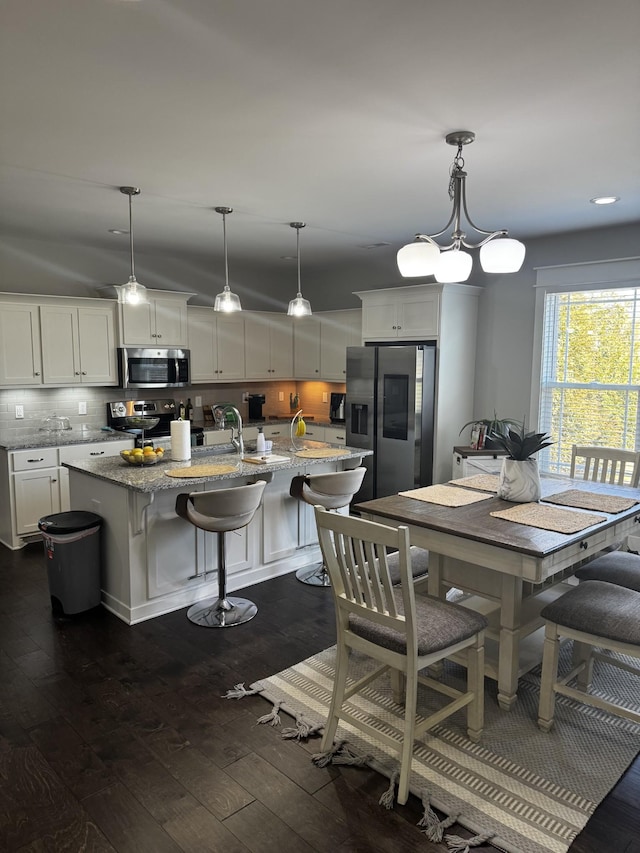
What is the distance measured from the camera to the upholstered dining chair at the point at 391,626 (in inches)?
81.5

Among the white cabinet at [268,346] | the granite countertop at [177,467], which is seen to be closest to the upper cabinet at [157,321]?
the white cabinet at [268,346]

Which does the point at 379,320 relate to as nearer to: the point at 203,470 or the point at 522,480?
the point at 203,470

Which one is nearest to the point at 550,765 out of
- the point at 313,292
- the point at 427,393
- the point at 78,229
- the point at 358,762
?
the point at 358,762

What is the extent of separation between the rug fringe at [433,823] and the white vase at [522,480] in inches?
58.9

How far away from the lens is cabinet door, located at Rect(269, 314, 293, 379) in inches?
272

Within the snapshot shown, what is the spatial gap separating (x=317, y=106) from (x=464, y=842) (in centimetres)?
281

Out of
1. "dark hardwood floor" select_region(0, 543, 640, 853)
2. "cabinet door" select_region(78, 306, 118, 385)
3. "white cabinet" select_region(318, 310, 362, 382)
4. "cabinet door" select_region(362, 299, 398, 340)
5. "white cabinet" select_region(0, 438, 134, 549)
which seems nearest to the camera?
"dark hardwood floor" select_region(0, 543, 640, 853)

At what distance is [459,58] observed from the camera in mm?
2006

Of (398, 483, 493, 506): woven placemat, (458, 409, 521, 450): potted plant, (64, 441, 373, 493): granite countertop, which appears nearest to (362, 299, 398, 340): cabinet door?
(458, 409, 521, 450): potted plant

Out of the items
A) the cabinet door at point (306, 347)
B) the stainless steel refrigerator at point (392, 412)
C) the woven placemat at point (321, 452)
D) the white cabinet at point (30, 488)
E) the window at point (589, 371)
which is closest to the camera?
the woven placemat at point (321, 452)

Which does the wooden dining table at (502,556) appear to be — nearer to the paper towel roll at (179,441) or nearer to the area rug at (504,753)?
the area rug at (504,753)

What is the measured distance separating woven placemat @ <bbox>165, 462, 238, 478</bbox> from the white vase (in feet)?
5.46

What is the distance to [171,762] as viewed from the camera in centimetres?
227

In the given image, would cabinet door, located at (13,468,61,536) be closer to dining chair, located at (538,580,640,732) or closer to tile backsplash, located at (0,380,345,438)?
tile backsplash, located at (0,380,345,438)
